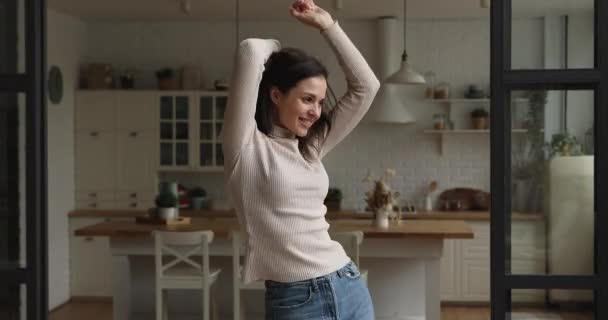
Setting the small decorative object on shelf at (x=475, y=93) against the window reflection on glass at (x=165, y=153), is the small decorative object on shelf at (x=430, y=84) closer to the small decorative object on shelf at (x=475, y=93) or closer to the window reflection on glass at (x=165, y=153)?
the small decorative object on shelf at (x=475, y=93)

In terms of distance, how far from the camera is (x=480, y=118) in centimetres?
842

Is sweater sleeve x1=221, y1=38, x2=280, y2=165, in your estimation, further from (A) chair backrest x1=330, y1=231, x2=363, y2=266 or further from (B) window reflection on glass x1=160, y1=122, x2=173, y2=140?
(B) window reflection on glass x1=160, y1=122, x2=173, y2=140

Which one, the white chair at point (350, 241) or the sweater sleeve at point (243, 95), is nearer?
the sweater sleeve at point (243, 95)

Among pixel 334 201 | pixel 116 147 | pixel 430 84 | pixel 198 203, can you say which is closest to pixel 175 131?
pixel 116 147

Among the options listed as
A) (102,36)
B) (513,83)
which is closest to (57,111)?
(102,36)

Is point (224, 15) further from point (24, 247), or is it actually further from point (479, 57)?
point (24, 247)

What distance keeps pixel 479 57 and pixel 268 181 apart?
6706mm

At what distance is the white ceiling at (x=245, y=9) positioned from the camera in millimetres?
7457

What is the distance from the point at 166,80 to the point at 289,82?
6.46 m

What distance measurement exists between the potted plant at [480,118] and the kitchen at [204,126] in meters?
0.15

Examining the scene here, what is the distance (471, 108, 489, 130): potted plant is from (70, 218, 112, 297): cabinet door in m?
3.59

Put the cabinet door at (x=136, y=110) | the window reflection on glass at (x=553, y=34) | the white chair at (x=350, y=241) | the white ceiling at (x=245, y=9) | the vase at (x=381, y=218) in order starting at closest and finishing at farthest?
the window reflection on glass at (x=553, y=34) → the white chair at (x=350, y=241) → the vase at (x=381, y=218) → the white ceiling at (x=245, y=9) → the cabinet door at (x=136, y=110)

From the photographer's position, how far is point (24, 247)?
3.11 m

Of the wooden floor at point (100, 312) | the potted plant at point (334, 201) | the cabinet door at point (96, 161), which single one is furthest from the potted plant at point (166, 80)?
the wooden floor at point (100, 312)
